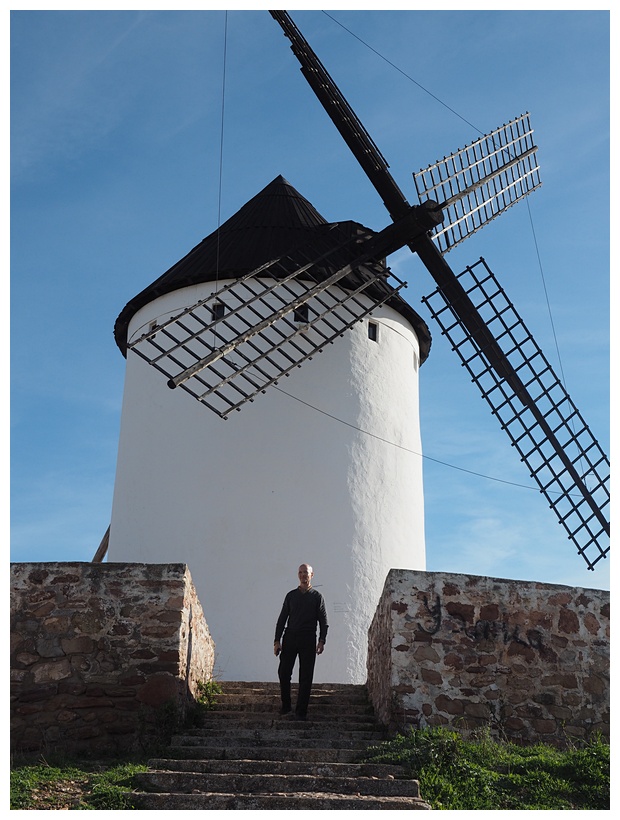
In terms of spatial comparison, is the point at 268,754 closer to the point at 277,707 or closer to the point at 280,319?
the point at 277,707

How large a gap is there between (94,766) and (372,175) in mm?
7163

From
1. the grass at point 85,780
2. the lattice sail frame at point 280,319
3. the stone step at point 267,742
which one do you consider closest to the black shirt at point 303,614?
the stone step at point 267,742

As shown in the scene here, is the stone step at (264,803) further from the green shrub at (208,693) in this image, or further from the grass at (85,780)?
the green shrub at (208,693)

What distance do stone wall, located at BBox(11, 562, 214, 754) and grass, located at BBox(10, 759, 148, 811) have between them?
0.49 meters

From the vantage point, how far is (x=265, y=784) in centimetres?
515

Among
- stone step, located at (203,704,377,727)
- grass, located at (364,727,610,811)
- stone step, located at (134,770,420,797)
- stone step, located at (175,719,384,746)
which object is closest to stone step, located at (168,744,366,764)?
grass, located at (364,727,610,811)

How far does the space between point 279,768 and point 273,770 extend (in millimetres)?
36

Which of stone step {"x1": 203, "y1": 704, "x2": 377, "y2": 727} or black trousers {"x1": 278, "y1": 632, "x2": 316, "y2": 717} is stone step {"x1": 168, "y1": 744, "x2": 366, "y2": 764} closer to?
stone step {"x1": 203, "y1": 704, "x2": 377, "y2": 727}

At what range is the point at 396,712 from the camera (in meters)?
6.27

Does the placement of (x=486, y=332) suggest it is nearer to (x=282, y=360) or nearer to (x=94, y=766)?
(x=282, y=360)

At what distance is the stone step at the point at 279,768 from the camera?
5387mm

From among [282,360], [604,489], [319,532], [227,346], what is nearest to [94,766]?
[227,346]

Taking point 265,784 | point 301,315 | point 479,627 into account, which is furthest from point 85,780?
point 301,315

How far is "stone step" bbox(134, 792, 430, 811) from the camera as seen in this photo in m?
4.86
